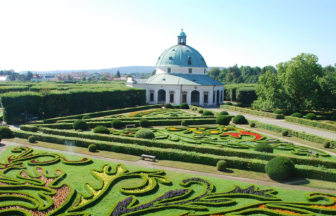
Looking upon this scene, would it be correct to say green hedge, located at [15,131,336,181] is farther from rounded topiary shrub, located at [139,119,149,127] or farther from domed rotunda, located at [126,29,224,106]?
domed rotunda, located at [126,29,224,106]

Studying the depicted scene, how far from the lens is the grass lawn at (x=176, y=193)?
12.5 meters

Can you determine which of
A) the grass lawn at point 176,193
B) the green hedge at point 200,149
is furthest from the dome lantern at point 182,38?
the grass lawn at point 176,193

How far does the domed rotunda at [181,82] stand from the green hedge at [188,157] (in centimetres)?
3962

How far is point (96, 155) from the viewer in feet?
68.8

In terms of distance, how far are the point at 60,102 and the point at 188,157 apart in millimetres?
28556

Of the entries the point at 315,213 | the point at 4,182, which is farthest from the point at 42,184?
the point at 315,213

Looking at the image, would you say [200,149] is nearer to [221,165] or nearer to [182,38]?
[221,165]

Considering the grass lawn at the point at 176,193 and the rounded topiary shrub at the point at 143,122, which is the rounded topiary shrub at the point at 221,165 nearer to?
the grass lawn at the point at 176,193

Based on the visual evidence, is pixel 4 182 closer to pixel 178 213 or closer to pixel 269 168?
pixel 178 213

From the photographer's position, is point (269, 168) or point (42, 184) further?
point (269, 168)

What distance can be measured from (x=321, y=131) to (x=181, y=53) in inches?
1672

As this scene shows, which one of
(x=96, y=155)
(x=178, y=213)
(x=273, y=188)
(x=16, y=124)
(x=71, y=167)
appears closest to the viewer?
(x=178, y=213)

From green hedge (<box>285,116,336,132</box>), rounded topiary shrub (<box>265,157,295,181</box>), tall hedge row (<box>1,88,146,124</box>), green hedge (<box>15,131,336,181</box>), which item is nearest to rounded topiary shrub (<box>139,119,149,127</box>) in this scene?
green hedge (<box>15,131,336,181</box>)

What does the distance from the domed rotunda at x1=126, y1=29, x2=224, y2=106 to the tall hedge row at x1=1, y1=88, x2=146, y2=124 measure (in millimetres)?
9137
